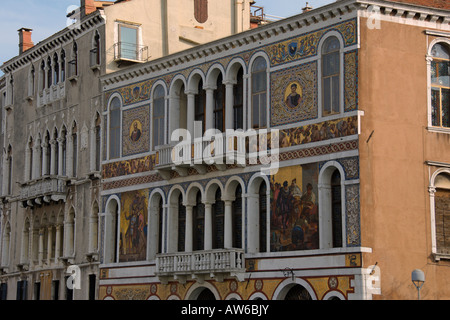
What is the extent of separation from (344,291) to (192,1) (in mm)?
18567

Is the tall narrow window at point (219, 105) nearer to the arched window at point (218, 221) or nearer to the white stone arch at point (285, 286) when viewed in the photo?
the arched window at point (218, 221)

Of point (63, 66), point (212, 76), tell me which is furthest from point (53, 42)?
point (212, 76)

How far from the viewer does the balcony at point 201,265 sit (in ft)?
102

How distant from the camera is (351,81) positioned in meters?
28.3

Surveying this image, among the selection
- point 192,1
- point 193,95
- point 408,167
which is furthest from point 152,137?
point 408,167

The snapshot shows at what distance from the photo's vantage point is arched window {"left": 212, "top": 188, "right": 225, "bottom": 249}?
33.1 metres

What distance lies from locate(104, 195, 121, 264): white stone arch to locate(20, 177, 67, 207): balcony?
4.05 metres

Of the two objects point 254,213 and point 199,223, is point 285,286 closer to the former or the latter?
point 254,213

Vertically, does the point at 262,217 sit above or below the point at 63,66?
below

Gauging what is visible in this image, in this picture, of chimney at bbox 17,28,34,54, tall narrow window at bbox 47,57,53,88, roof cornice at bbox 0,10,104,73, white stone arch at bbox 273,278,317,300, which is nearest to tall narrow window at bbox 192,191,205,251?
white stone arch at bbox 273,278,317,300

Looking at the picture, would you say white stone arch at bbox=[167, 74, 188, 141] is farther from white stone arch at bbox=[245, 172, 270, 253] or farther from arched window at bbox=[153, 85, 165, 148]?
white stone arch at bbox=[245, 172, 270, 253]

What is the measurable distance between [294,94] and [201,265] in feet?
22.0

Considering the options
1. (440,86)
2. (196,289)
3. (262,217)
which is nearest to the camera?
(440,86)
